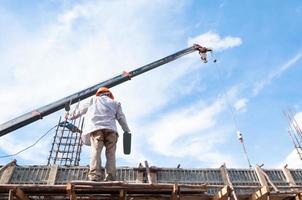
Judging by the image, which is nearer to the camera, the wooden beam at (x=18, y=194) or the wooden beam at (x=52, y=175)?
the wooden beam at (x=18, y=194)

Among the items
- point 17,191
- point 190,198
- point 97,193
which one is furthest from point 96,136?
point 190,198

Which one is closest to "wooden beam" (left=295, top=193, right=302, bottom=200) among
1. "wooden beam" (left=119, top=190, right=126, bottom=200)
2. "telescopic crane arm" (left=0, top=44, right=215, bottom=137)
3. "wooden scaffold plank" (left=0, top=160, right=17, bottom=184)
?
"wooden beam" (left=119, top=190, right=126, bottom=200)

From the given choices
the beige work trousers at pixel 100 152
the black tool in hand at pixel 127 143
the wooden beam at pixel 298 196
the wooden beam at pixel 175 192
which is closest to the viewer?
the wooden beam at pixel 175 192

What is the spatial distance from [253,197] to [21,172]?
543 centimetres

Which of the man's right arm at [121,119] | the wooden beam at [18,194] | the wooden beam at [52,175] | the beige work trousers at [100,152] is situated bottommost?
the wooden beam at [18,194]

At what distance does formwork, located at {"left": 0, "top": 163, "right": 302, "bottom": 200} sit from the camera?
15.9ft

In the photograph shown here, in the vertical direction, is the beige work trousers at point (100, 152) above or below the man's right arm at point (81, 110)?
below

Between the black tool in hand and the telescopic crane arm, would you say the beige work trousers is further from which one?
the telescopic crane arm

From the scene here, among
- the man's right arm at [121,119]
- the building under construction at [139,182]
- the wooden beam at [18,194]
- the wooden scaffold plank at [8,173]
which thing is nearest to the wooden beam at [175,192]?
the building under construction at [139,182]

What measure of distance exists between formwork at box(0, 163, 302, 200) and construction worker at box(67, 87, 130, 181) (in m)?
0.41

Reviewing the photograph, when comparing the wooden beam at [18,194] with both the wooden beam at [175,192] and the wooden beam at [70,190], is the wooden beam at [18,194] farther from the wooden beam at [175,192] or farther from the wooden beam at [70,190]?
the wooden beam at [175,192]

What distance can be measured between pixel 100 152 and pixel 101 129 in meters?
0.42

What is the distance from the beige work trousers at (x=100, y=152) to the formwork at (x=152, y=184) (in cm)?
33

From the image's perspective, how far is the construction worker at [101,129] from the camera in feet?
18.1
